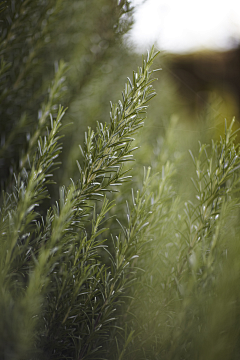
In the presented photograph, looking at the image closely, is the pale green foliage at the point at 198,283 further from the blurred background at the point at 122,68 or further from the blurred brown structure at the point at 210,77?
the blurred brown structure at the point at 210,77

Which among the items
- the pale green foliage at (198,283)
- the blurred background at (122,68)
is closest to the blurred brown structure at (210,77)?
the blurred background at (122,68)

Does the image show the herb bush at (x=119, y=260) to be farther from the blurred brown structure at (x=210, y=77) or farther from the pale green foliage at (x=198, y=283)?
the blurred brown structure at (x=210, y=77)

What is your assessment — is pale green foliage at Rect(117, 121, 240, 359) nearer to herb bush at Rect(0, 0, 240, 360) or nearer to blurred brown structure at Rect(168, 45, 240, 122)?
herb bush at Rect(0, 0, 240, 360)

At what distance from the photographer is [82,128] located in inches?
21.8

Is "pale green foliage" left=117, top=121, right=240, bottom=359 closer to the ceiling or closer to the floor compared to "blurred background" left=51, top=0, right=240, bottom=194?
closer to the floor

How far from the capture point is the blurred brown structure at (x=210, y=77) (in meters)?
0.71

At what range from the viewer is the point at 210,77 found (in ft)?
2.78

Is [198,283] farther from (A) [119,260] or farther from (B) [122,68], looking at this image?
(B) [122,68]

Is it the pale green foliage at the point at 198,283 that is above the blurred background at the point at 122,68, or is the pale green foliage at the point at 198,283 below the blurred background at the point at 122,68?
below

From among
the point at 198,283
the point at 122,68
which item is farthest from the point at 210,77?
the point at 198,283

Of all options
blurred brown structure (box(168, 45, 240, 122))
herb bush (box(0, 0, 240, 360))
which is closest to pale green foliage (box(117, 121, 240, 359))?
herb bush (box(0, 0, 240, 360))

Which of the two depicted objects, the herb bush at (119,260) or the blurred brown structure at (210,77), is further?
the blurred brown structure at (210,77)

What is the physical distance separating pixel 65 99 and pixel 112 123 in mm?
274

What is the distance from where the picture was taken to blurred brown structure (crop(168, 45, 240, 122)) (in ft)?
2.32
